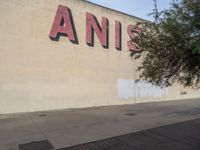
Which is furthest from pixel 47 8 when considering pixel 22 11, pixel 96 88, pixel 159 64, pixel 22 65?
pixel 159 64

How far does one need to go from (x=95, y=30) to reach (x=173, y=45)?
1311 cm

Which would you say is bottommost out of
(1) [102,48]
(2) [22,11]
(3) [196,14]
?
(3) [196,14]

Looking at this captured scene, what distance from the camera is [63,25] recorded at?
16.2 metres

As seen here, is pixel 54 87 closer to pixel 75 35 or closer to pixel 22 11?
pixel 75 35

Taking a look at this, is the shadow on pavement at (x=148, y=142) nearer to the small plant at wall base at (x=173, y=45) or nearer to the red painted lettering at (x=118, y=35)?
the small plant at wall base at (x=173, y=45)

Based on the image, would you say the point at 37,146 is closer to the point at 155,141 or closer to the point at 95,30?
the point at 155,141

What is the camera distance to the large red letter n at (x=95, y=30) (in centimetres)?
1756

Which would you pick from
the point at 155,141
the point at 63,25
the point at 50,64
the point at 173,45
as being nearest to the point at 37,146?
the point at 155,141

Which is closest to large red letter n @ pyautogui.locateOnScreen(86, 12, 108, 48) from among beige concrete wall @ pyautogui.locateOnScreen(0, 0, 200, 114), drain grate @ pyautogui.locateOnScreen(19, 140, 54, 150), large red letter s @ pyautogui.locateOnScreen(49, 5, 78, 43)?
beige concrete wall @ pyautogui.locateOnScreen(0, 0, 200, 114)

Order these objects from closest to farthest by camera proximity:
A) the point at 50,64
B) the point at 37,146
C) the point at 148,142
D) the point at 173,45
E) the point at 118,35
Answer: the point at 173,45 → the point at 37,146 → the point at 148,142 → the point at 50,64 → the point at 118,35

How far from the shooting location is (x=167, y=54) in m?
5.44

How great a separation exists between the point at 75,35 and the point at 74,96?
161 inches

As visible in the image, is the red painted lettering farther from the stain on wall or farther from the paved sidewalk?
the paved sidewalk

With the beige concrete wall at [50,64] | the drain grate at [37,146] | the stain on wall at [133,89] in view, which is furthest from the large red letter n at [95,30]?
the drain grate at [37,146]
